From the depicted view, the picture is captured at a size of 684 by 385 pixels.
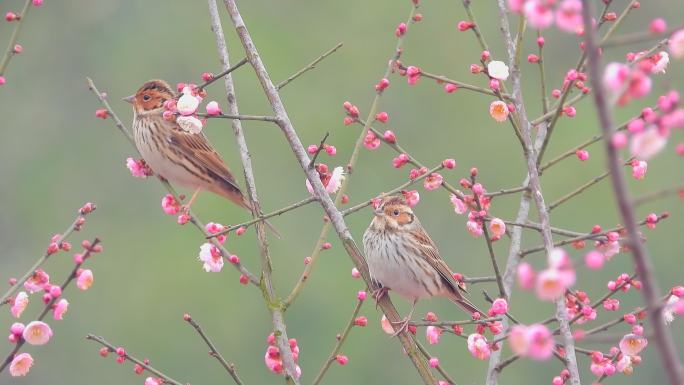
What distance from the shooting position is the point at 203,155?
22.6 ft

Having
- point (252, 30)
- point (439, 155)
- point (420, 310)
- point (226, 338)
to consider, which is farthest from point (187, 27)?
point (420, 310)

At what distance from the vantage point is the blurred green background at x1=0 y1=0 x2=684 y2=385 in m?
18.2

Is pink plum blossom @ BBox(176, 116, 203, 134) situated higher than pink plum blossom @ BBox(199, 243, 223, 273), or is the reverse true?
pink plum blossom @ BBox(176, 116, 203, 134)

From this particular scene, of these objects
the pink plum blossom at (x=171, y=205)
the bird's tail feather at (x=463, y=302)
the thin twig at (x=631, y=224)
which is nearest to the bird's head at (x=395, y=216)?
the bird's tail feather at (x=463, y=302)

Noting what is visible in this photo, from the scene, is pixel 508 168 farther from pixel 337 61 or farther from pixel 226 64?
pixel 226 64

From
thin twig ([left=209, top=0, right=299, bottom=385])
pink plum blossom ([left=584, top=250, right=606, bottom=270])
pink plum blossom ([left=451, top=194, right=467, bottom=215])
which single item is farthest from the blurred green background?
pink plum blossom ([left=584, top=250, right=606, bottom=270])

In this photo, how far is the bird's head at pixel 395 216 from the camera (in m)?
Result: 5.88

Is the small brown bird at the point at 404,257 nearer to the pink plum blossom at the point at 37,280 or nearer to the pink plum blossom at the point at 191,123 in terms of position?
the pink plum blossom at the point at 191,123

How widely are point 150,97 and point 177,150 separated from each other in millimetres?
377

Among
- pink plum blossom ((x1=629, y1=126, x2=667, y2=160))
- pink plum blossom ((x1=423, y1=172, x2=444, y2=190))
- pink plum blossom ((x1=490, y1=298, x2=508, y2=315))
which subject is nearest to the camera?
pink plum blossom ((x1=629, y1=126, x2=667, y2=160))

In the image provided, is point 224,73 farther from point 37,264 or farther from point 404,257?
point 404,257

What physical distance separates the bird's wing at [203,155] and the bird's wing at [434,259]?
1.24m

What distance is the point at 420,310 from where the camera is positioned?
1736 cm

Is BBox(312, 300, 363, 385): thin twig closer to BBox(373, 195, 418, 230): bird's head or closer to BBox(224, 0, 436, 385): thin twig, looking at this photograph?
BBox(224, 0, 436, 385): thin twig
